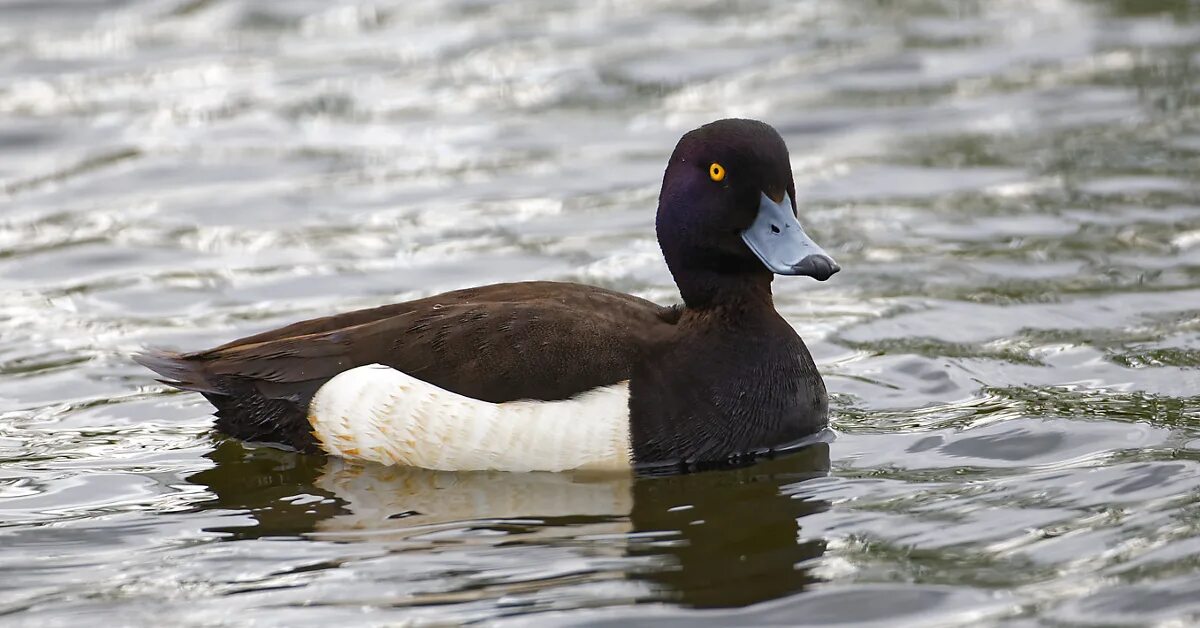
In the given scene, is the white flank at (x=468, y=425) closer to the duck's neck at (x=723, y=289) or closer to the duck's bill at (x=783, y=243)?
the duck's neck at (x=723, y=289)

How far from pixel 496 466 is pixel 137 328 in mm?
3040

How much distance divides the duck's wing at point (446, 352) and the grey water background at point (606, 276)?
12.7 inches

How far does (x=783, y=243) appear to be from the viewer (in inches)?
279

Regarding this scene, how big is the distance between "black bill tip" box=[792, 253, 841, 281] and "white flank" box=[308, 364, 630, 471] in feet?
2.64

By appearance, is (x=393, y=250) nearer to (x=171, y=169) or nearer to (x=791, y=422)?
(x=171, y=169)

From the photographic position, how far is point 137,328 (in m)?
9.30

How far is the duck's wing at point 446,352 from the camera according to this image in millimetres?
6934

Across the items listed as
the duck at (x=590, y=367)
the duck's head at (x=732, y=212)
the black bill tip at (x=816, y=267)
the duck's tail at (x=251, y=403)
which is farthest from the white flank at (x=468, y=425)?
the black bill tip at (x=816, y=267)

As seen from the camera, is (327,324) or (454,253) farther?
(454,253)

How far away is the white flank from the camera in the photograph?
693cm

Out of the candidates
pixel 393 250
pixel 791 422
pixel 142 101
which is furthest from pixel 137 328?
pixel 142 101

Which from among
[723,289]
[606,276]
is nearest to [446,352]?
[723,289]

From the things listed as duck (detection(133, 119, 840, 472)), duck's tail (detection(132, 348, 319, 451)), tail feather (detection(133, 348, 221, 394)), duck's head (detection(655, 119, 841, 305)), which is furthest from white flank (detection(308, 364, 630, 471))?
duck's head (detection(655, 119, 841, 305))

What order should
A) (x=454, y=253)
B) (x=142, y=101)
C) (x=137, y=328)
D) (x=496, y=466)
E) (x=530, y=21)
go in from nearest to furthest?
1. (x=496, y=466)
2. (x=137, y=328)
3. (x=454, y=253)
4. (x=142, y=101)
5. (x=530, y=21)
